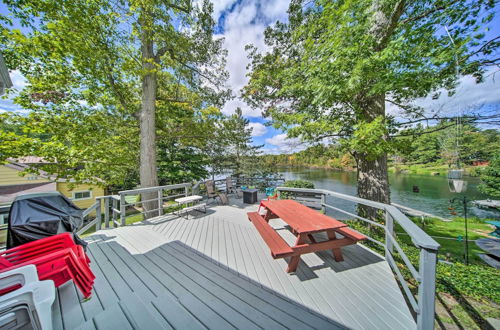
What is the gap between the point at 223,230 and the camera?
145 inches

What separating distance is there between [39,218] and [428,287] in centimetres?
401

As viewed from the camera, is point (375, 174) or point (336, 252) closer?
point (336, 252)

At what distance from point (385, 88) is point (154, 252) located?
522cm

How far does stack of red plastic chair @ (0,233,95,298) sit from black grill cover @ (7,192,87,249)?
213 millimetres

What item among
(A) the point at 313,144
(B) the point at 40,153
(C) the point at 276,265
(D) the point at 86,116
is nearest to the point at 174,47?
(D) the point at 86,116

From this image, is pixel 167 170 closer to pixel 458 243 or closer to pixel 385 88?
pixel 385 88

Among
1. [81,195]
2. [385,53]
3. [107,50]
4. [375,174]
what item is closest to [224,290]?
[385,53]

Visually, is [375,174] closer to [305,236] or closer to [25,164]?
[305,236]

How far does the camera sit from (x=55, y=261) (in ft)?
5.06

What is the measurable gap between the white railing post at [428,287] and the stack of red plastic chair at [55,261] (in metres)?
2.99

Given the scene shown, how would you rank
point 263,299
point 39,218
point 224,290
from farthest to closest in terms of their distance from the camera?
point 39,218
point 224,290
point 263,299

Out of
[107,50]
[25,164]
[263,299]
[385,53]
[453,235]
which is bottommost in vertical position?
[453,235]

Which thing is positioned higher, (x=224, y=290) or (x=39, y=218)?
(x=39, y=218)

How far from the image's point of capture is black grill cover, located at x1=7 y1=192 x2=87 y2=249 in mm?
1896
